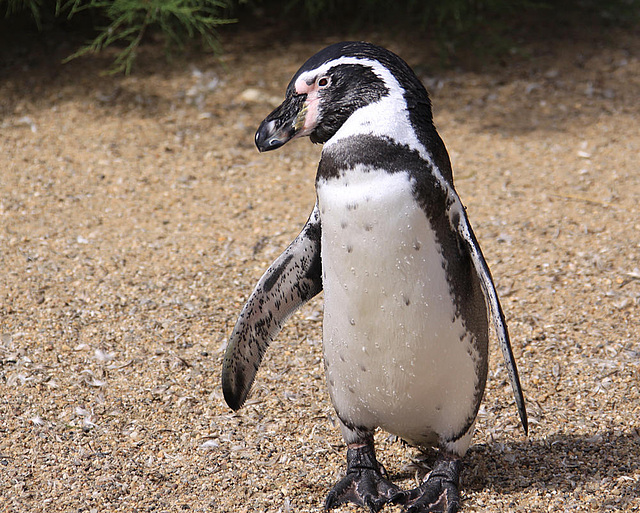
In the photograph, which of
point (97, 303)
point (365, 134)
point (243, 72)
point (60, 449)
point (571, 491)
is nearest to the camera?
point (365, 134)

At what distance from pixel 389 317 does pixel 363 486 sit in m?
0.46

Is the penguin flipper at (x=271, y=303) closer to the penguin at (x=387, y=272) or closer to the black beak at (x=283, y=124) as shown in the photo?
the penguin at (x=387, y=272)

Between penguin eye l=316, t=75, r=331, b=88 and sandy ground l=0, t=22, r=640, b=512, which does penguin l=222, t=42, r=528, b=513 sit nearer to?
penguin eye l=316, t=75, r=331, b=88

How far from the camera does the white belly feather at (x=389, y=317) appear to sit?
1642mm

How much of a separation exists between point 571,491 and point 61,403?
4.70ft

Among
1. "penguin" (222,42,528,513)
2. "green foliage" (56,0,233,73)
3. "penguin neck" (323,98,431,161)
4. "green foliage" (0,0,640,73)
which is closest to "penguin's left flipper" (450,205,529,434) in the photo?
"penguin" (222,42,528,513)

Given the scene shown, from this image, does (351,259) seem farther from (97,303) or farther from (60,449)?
(97,303)

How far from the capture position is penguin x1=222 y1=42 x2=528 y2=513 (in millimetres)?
1644

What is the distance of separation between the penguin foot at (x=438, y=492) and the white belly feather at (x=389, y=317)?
2.9 inches

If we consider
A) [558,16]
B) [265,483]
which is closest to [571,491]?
[265,483]

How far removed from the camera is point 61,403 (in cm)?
242

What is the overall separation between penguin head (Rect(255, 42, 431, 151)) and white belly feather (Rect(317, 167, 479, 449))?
0.15 meters

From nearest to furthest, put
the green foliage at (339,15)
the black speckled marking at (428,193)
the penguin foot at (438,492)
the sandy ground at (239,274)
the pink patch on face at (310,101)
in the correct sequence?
the black speckled marking at (428,193)
the pink patch on face at (310,101)
the penguin foot at (438,492)
the sandy ground at (239,274)
the green foliage at (339,15)

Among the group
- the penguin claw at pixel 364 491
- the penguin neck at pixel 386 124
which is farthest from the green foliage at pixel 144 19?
the penguin claw at pixel 364 491
